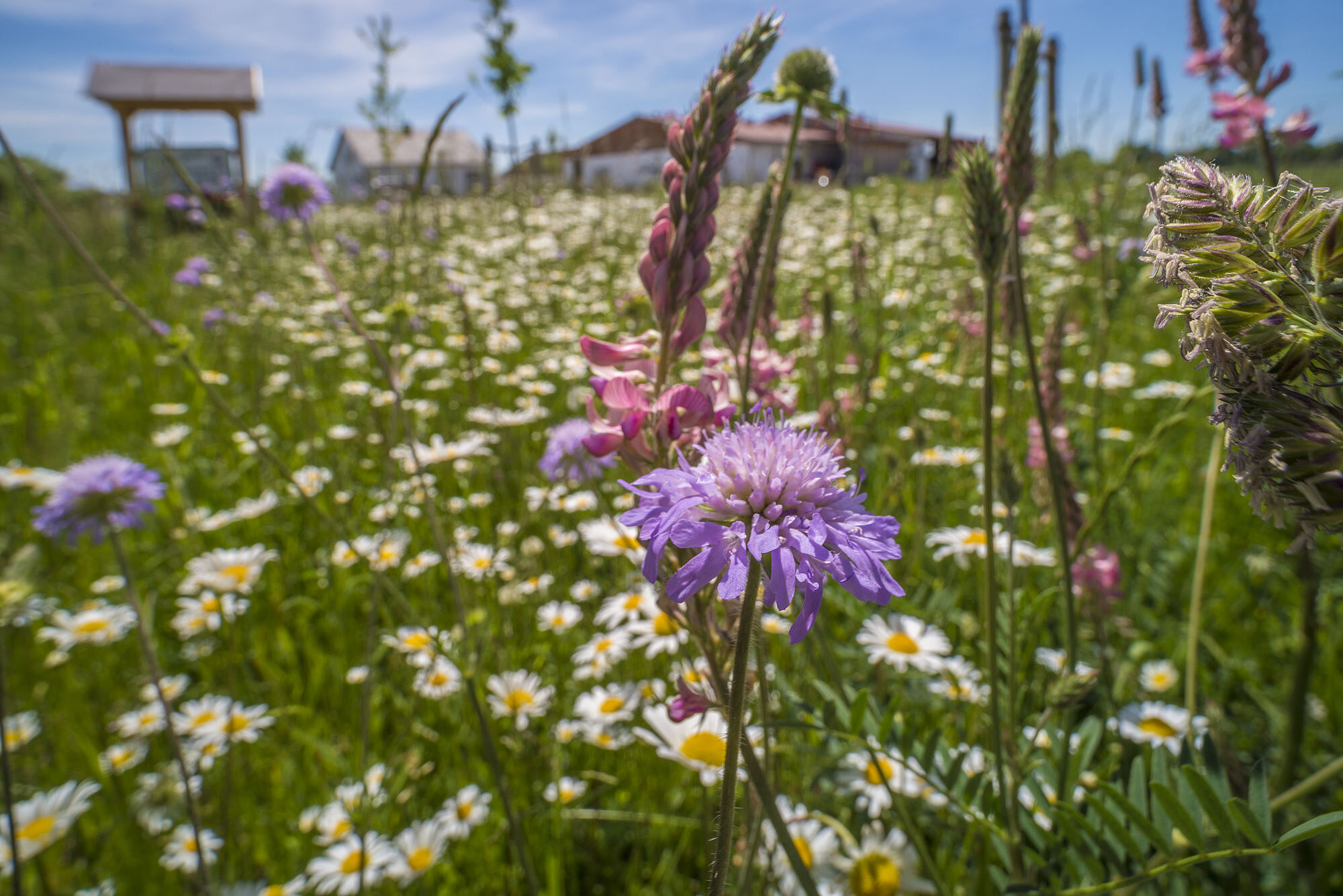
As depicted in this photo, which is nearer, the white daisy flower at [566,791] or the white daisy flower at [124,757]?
the white daisy flower at [566,791]

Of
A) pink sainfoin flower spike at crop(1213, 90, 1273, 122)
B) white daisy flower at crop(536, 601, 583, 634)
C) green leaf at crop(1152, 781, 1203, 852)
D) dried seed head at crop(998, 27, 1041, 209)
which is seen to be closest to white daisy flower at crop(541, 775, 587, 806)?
white daisy flower at crop(536, 601, 583, 634)

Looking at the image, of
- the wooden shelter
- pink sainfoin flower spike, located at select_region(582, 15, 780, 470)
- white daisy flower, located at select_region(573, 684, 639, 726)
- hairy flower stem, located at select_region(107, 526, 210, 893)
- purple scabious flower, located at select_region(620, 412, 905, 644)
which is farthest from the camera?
the wooden shelter

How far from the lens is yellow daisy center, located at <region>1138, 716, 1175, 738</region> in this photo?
1.56m

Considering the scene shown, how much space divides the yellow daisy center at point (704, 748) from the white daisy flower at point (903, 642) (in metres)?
0.39

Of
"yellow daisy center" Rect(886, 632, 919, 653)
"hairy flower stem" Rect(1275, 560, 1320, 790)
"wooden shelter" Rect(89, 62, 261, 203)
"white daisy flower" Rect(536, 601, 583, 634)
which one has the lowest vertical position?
"white daisy flower" Rect(536, 601, 583, 634)

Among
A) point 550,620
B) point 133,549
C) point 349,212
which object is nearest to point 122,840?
point 550,620

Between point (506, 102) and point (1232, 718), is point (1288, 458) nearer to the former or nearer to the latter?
point (1232, 718)

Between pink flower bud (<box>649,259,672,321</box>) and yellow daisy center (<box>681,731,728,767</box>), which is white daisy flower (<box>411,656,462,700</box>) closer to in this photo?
yellow daisy center (<box>681,731,728,767</box>)

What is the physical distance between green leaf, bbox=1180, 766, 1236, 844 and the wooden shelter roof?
42.4 feet

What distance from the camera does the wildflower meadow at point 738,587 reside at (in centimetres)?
56

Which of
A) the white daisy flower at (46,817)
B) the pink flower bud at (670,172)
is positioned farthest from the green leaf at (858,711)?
the white daisy flower at (46,817)

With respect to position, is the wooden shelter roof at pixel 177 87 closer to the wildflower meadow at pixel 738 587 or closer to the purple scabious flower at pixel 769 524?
the wildflower meadow at pixel 738 587

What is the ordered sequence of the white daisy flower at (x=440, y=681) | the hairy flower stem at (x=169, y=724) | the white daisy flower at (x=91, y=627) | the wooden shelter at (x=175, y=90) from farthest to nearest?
the wooden shelter at (x=175, y=90), the white daisy flower at (x=91, y=627), the white daisy flower at (x=440, y=681), the hairy flower stem at (x=169, y=724)

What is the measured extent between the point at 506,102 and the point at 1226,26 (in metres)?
2.34
